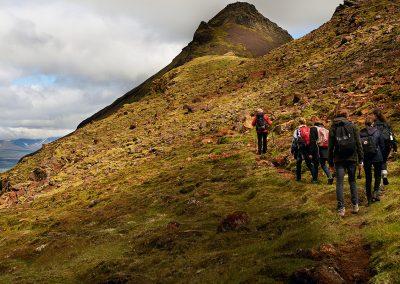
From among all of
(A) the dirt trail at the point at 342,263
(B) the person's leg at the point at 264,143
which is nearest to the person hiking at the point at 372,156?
(A) the dirt trail at the point at 342,263

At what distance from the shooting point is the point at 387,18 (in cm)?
6088

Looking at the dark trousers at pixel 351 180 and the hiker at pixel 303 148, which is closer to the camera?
the dark trousers at pixel 351 180

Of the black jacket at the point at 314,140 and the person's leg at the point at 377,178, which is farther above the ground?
the black jacket at the point at 314,140

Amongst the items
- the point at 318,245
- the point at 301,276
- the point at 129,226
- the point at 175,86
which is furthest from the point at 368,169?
the point at 175,86

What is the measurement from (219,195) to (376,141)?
33.5ft

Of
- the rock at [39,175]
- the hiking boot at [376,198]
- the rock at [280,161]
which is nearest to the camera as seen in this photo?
the hiking boot at [376,198]

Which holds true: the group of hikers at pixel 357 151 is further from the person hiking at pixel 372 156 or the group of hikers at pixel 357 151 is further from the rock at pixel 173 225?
the rock at pixel 173 225

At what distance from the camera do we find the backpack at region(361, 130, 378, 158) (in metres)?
15.8

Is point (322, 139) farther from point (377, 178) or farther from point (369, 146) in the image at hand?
point (377, 178)

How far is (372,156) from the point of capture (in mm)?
15844

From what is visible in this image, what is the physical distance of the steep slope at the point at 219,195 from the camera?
13.0m

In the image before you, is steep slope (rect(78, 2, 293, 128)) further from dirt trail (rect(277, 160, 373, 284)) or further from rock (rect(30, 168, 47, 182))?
dirt trail (rect(277, 160, 373, 284))

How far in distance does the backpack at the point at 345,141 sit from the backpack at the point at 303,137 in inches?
264

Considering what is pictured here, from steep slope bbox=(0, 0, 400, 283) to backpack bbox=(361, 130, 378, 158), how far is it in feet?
5.97
